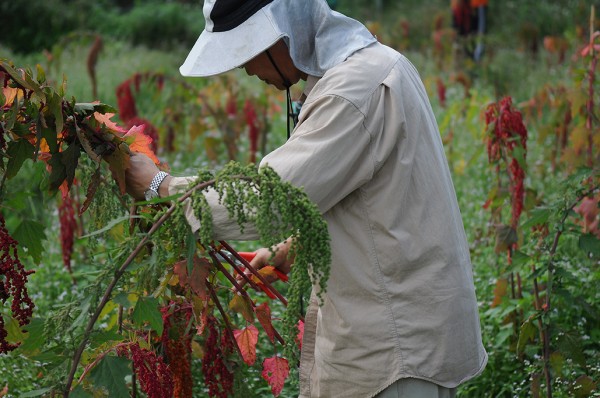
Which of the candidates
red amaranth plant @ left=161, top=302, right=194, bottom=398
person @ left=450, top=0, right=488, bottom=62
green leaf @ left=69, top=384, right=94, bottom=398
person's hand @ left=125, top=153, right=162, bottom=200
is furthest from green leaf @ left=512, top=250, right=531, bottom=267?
person @ left=450, top=0, right=488, bottom=62

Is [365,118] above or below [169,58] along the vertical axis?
above

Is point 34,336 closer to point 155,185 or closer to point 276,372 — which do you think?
point 155,185

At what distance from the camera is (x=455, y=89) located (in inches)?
395

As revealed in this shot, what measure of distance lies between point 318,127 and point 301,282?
0.34m

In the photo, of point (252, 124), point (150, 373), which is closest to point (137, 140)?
point (150, 373)

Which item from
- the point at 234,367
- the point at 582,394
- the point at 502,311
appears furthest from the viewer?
the point at 502,311

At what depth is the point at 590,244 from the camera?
10.4ft

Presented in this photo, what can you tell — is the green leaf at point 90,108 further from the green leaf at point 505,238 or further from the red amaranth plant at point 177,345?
the green leaf at point 505,238

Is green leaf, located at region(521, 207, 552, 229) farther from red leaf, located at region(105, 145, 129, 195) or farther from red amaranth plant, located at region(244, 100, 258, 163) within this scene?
red amaranth plant, located at region(244, 100, 258, 163)

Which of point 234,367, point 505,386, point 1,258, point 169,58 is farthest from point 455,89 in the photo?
point 1,258

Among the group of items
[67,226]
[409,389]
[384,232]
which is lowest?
[67,226]

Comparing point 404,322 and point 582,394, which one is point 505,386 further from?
point 404,322

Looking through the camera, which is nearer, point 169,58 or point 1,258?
point 1,258

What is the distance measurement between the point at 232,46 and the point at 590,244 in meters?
1.56
